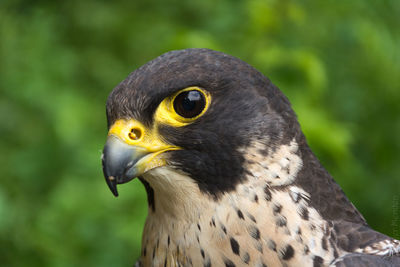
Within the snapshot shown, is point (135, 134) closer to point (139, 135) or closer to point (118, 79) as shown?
point (139, 135)

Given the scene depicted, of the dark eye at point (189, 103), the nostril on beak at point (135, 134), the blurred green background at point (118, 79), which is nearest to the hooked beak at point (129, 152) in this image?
the nostril on beak at point (135, 134)

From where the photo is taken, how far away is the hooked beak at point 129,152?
2232mm

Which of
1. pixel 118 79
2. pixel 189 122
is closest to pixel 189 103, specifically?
pixel 189 122

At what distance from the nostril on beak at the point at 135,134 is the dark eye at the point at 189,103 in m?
0.16

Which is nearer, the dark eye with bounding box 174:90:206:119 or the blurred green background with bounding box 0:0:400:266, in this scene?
the dark eye with bounding box 174:90:206:119

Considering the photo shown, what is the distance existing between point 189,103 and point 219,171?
28 cm

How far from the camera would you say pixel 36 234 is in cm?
426

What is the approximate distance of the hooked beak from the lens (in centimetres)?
223

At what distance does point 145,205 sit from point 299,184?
5.70 ft

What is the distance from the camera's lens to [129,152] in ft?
7.45

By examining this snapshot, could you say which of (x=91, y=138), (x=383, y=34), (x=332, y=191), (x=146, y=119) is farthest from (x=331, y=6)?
(x=146, y=119)

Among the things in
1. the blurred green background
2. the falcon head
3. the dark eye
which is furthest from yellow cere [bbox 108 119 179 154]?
the blurred green background

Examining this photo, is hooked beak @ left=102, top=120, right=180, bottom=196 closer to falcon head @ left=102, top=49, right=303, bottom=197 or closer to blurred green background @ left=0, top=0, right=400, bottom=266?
falcon head @ left=102, top=49, right=303, bottom=197

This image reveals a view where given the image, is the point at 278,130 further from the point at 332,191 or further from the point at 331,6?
the point at 331,6
